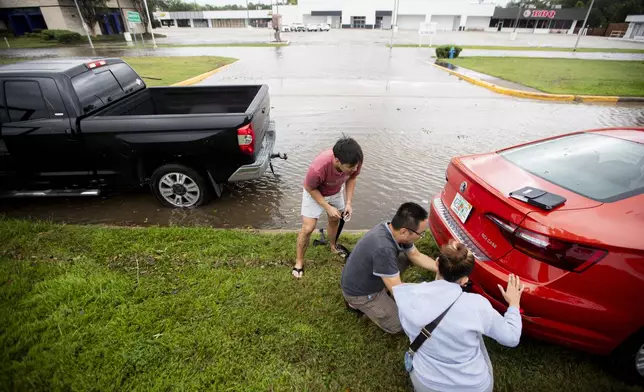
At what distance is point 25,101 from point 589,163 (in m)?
6.16

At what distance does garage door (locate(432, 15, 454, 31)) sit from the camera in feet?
208

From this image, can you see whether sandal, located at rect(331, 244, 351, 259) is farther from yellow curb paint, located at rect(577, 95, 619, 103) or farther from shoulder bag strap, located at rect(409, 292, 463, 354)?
yellow curb paint, located at rect(577, 95, 619, 103)

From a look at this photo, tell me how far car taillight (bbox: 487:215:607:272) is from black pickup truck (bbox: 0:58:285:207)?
3030mm

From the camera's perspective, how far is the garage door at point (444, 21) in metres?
63.3

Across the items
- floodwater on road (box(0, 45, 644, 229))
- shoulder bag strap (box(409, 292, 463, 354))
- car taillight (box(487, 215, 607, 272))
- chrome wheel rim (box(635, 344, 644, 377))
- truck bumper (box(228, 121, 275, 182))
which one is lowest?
floodwater on road (box(0, 45, 644, 229))

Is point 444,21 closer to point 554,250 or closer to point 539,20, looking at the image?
point 539,20

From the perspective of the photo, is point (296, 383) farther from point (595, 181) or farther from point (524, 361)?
point (595, 181)

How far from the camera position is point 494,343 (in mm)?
2559

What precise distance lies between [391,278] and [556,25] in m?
80.2

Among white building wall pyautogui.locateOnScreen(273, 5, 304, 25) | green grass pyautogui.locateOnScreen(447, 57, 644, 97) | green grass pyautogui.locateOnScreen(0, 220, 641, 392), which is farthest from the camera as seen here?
white building wall pyautogui.locateOnScreen(273, 5, 304, 25)

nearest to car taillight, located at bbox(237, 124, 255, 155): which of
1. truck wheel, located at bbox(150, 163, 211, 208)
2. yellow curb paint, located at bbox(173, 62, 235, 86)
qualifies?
truck wheel, located at bbox(150, 163, 211, 208)

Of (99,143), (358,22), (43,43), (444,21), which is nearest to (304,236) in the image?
(99,143)

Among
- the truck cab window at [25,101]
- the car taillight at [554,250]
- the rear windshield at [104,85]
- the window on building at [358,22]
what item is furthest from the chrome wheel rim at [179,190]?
the window on building at [358,22]

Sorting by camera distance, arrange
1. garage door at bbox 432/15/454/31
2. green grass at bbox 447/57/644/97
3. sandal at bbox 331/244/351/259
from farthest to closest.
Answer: garage door at bbox 432/15/454/31, green grass at bbox 447/57/644/97, sandal at bbox 331/244/351/259
